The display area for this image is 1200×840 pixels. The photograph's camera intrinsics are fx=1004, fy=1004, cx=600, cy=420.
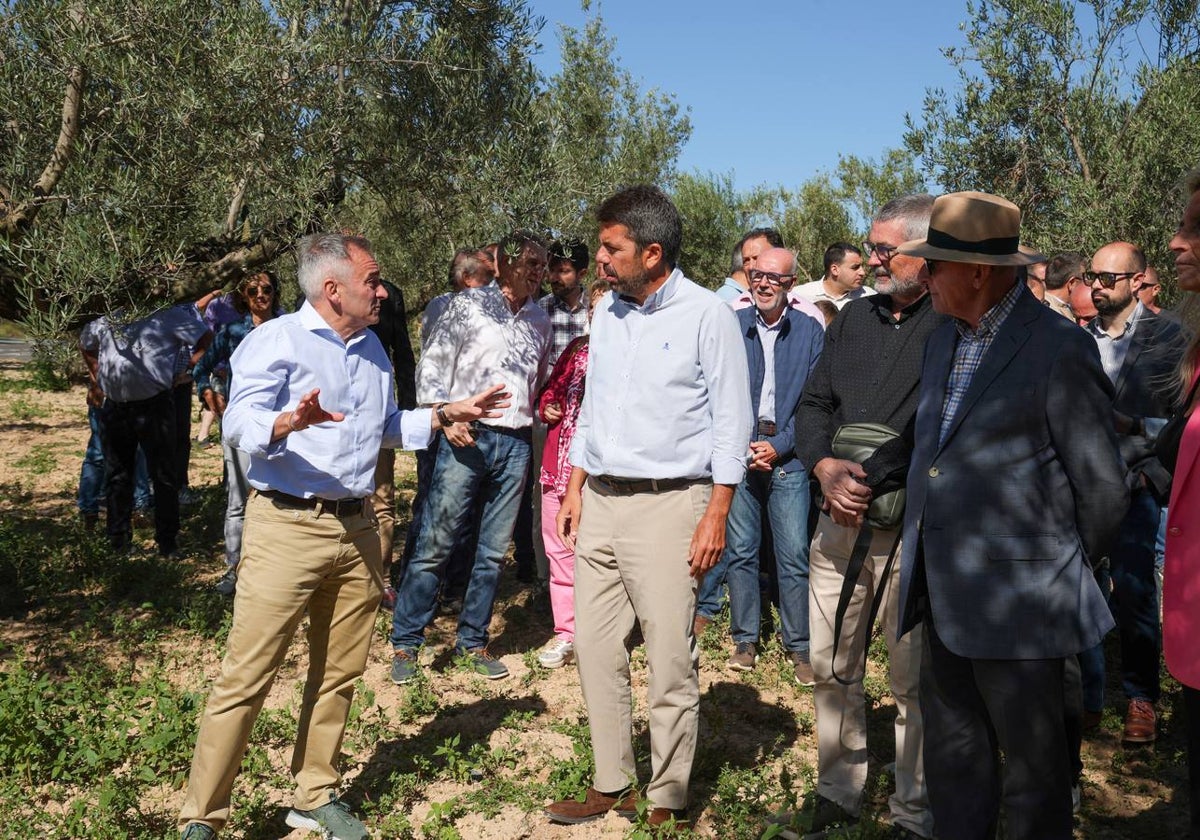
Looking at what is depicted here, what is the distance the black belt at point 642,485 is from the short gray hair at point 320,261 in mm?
1398

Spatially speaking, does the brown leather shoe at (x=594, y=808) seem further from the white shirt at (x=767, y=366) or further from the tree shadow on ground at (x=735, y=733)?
the white shirt at (x=767, y=366)

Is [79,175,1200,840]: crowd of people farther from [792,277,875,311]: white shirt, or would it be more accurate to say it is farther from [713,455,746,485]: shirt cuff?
[792,277,875,311]: white shirt

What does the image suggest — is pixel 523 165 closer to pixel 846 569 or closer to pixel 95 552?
pixel 846 569

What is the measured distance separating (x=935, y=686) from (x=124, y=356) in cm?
693

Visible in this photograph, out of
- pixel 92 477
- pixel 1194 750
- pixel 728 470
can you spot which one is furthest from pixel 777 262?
pixel 92 477

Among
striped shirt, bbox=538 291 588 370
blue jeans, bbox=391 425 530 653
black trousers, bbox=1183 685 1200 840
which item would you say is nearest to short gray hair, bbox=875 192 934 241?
black trousers, bbox=1183 685 1200 840

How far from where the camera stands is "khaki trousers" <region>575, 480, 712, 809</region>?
4004mm

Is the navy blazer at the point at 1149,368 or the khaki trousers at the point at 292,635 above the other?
the navy blazer at the point at 1149,368

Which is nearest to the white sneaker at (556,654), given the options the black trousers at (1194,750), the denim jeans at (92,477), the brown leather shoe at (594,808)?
the brown leather shoe at (594,808)

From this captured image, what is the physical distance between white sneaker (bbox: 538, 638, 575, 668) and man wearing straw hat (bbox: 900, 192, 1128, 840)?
3293 millimetres

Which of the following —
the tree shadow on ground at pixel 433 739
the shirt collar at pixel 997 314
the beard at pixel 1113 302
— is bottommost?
the tree shadow on ground at pixel 433 739

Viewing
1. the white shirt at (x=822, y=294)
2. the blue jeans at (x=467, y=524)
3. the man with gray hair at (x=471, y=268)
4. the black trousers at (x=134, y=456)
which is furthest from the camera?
the black trousers at (x=134, y=456)

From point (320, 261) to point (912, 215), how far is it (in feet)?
7.91

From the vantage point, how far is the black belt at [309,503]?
3996 mm
